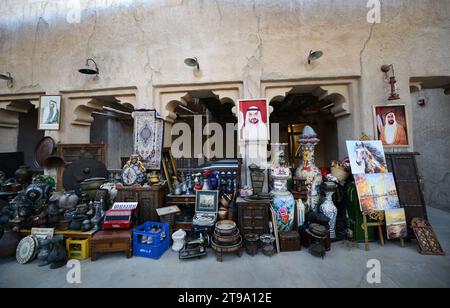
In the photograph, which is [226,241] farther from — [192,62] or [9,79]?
[9,79]

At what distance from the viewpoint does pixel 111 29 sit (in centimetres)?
403

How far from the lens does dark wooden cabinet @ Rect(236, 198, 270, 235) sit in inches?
108

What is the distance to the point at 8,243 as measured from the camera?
8.09ft

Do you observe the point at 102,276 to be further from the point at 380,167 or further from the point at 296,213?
the point at 380,167

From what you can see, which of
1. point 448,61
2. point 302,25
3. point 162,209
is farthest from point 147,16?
point 448,61

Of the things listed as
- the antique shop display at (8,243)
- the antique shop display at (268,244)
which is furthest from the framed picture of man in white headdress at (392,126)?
the antique shop display at (8,243)

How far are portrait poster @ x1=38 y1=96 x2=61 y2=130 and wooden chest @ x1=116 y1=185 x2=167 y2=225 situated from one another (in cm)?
267

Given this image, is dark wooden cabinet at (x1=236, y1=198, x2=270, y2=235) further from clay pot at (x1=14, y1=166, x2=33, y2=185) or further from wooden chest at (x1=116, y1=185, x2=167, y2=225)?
clay pot at (x1=14, y1=166, x2=33, y2=185)

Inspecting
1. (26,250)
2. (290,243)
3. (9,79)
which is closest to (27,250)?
(26,250)

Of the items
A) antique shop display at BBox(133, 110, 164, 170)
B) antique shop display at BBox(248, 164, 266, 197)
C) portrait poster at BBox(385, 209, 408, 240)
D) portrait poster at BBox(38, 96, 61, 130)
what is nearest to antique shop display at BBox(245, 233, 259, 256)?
antique shop display at BBox(248, 164, 266, 197)

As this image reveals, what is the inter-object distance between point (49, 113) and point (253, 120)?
4736 mm

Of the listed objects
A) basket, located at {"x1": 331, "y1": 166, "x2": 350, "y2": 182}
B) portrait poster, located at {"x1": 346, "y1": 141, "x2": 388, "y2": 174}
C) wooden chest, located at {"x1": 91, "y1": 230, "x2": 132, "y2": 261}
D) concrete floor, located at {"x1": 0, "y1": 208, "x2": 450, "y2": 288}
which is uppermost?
portrait poster, located at {"x1": 346, "y1": 141, "x2": 388, "y2": 174}

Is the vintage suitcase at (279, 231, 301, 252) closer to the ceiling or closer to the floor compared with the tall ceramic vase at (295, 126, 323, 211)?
closer to the floor
